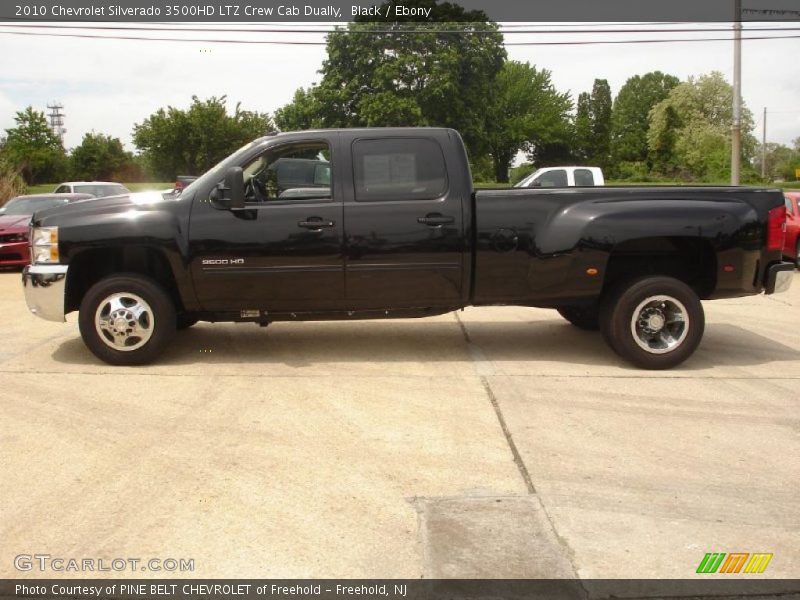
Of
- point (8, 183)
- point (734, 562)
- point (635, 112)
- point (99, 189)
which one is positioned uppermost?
point (635, 112)

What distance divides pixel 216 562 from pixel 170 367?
366 cm

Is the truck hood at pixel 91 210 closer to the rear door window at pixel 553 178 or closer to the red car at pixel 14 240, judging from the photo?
the red car at pixel 14 240

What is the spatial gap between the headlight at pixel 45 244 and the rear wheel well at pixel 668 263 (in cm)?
472

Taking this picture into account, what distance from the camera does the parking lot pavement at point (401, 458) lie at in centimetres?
371

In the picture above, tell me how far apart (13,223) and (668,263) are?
1154cm

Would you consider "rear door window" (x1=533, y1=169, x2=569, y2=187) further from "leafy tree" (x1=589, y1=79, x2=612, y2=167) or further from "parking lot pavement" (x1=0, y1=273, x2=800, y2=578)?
"leafy tree" (x1=589, y1=79, x2=612, y2=167)

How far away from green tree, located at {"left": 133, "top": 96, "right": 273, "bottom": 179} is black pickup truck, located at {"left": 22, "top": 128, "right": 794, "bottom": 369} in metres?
50.7

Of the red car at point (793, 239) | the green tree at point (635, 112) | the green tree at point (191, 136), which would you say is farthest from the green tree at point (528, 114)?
the red car at point (793, 239)

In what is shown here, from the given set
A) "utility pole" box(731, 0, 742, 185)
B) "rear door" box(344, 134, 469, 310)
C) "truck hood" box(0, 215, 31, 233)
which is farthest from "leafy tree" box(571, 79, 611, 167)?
"rear door" box(344, 134, 469, 310)

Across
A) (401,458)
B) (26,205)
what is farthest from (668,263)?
(26,205)

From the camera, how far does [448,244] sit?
6.84 meters

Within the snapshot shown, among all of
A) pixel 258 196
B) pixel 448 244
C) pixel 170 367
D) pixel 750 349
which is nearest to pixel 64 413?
pixel 170 367

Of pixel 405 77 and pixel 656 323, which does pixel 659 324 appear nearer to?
pixel 656 323

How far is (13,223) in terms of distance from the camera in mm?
14297
